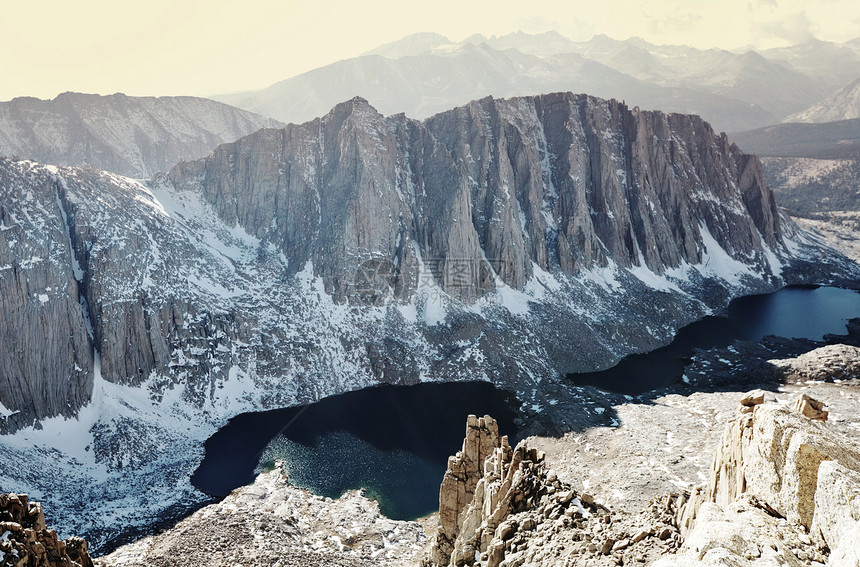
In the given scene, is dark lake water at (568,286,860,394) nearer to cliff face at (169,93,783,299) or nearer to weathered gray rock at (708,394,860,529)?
cliff face at (169,93,783,299)

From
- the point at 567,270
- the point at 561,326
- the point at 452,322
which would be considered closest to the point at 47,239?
the point at 452,322

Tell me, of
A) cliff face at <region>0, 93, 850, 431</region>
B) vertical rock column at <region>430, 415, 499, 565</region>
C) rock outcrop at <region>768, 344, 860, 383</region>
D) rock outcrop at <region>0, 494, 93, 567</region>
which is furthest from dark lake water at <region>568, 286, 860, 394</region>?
rock outcrop at <region>0, 494, 93, 567</region>

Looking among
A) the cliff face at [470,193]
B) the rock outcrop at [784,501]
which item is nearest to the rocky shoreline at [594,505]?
the rock outcrop at [784,501]

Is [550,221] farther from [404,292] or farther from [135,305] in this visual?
[135,305]

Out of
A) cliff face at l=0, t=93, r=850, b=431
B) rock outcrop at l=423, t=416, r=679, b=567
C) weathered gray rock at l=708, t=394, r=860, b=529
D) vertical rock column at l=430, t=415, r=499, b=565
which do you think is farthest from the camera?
cliff face at l=0, t=93, r=850, b=431

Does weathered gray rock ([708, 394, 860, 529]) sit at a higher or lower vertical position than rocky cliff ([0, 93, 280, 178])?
lower

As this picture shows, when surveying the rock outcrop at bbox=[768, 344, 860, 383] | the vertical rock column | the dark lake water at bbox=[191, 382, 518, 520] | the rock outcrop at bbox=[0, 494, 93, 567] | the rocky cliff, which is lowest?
the dark lake water at bbox=[191, 382, 518, 520]

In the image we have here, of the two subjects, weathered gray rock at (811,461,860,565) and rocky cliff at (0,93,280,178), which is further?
rocky cliff at (0,93,280,178)
